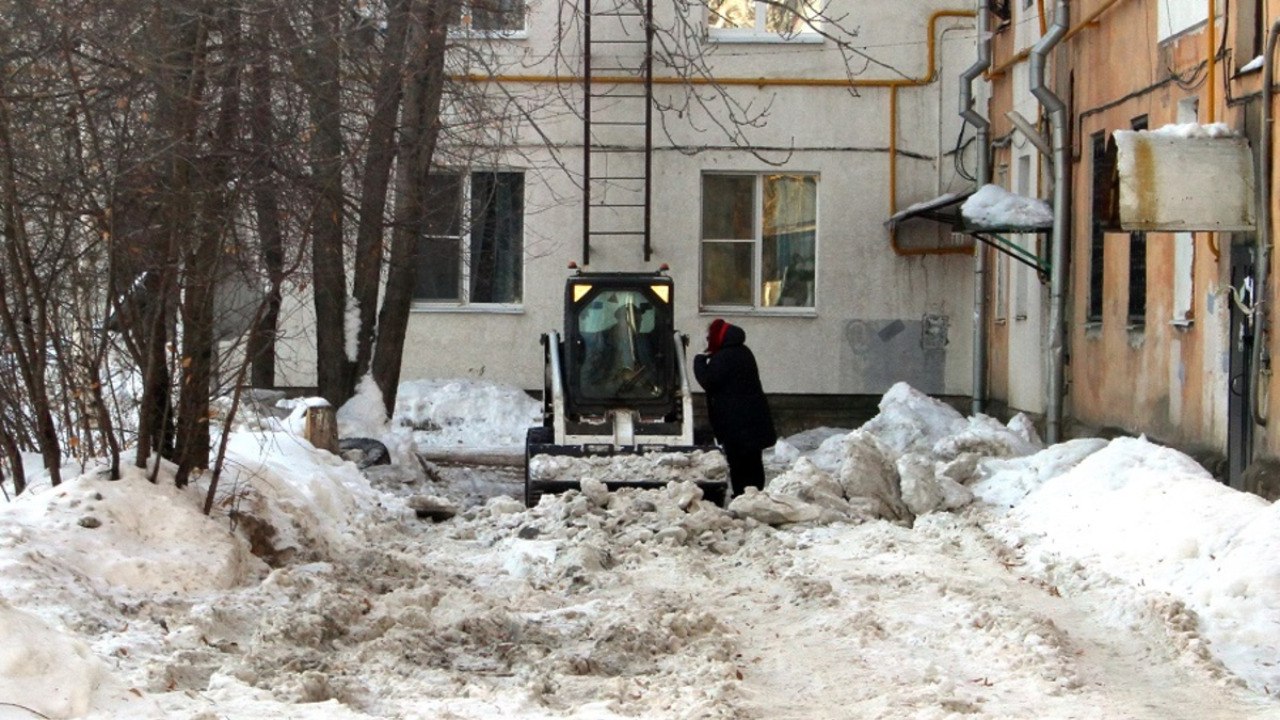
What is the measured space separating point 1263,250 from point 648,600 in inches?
227

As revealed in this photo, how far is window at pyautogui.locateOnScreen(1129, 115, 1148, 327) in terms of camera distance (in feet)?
51.3

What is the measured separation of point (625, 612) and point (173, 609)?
7.03 feet

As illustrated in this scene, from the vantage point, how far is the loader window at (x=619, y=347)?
14.9 metres

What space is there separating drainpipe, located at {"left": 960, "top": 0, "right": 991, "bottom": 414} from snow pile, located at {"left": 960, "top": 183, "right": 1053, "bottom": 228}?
3.01m

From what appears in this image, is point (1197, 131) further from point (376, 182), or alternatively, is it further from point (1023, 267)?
point (1023, 267)

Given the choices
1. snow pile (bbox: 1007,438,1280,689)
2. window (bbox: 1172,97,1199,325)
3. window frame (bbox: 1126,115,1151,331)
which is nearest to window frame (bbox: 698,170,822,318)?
window frame (bbox: 1126,115,1151,331)

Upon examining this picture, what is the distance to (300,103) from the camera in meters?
10.1

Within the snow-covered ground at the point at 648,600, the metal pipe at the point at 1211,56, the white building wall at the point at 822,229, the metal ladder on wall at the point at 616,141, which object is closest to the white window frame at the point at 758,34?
the white building wall at the point at 822,229

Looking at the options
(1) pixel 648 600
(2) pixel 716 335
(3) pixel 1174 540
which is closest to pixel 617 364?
(2) pixel 716 335

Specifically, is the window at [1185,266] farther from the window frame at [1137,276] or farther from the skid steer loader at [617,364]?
the skid steer loader at [617,364]

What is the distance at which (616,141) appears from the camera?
72.6ft

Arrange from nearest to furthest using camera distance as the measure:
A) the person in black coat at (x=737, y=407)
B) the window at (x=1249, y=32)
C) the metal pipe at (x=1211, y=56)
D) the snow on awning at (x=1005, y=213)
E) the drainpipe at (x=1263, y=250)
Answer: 1. the drainpipe at (x=1263, y=250)
2. the window at (x=1249, y=32)
3. the metal pipe at (x=1211, y=56)
4. the person in black coat at (x=737, y=407)
5. the snow on awning at (x=1005, y=213)

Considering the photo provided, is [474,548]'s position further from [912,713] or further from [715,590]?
[912,713]

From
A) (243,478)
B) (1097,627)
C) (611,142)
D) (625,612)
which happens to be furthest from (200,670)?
(611,142)
